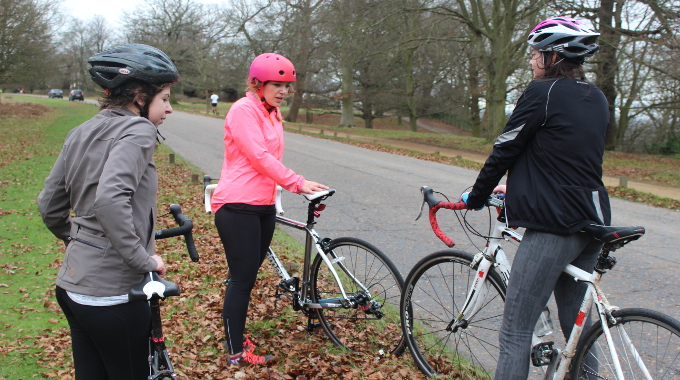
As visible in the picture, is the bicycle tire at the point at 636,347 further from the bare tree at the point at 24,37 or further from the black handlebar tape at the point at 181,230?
the bare tree at the point at 24,37

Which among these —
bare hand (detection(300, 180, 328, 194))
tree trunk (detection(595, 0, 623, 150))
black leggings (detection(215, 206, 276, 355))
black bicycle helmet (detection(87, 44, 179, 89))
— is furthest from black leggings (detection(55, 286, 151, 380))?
tree trunk (detection(595, 0, 623, 150))

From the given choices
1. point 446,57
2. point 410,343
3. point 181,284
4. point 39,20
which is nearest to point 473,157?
point 446,57

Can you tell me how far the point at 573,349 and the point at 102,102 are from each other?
2542mm

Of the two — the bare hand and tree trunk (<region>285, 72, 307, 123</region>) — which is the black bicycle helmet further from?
tree trunk (<region>285, 72, 307, 123</region>)

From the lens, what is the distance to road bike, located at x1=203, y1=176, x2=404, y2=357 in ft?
12.8

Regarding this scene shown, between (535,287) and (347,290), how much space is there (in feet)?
5.19

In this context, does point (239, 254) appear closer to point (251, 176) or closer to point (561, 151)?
point (251, 176)

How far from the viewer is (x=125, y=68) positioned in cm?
234

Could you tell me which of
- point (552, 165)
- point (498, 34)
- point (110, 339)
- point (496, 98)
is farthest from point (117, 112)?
point (498, 34)

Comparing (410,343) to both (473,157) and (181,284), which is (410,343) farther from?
(473,157)

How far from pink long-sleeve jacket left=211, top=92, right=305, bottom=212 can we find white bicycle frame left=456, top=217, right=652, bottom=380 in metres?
1.23

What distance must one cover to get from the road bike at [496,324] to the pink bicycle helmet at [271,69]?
3.86 feet

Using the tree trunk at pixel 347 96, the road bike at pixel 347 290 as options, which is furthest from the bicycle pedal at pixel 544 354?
the tree trunk at pixel 347 96

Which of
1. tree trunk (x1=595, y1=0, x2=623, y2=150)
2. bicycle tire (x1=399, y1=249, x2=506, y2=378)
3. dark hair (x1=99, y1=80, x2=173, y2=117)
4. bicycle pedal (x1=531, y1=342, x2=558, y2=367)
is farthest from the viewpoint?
tree trunk (x1=595, y1=0, x2=623, y2=150)
